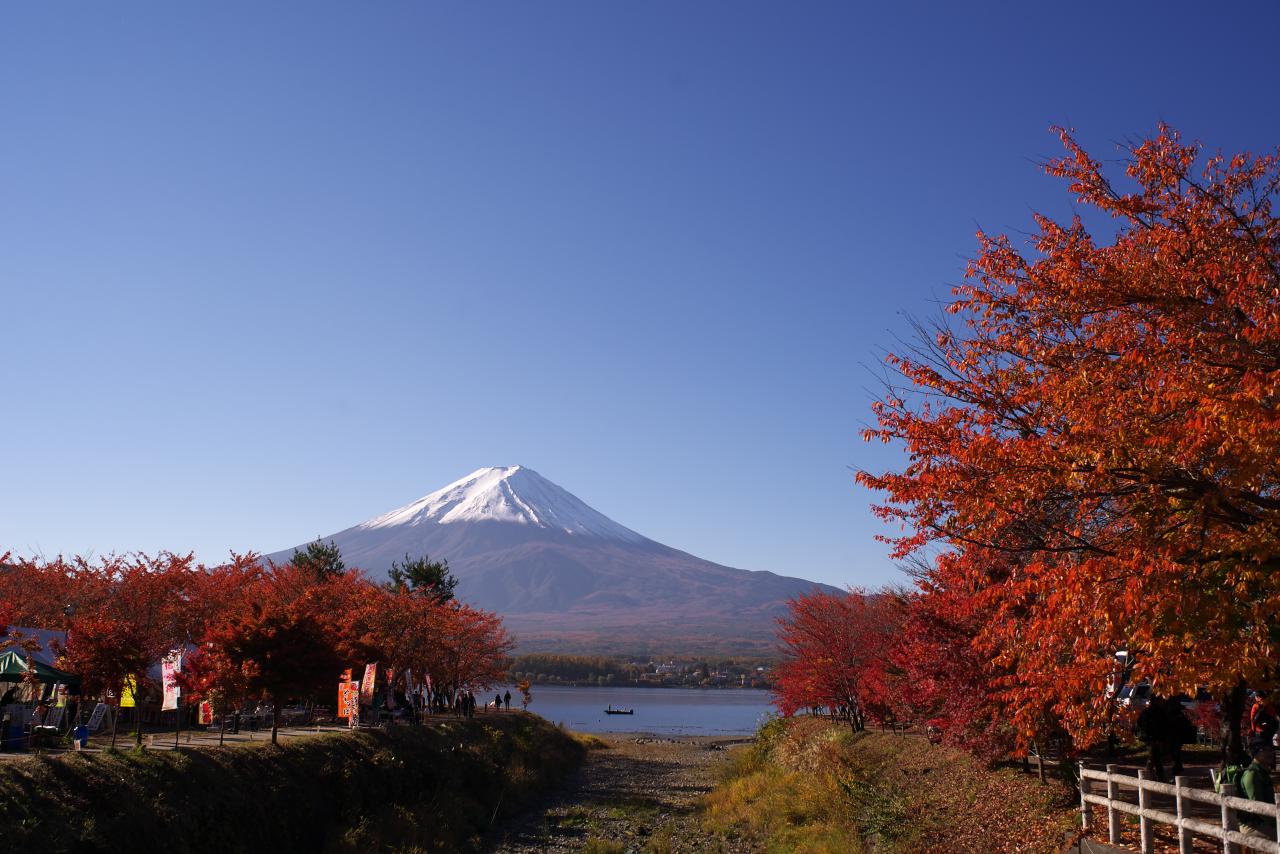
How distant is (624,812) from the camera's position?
33.3 meters

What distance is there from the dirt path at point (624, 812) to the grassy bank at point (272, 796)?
1536 mm

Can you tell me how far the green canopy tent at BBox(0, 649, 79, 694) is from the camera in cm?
2142

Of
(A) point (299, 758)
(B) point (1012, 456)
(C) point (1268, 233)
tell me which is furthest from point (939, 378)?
(A) point (299, 758)

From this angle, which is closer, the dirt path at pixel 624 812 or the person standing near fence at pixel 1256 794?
the person standing near fence at pixel 1256 794

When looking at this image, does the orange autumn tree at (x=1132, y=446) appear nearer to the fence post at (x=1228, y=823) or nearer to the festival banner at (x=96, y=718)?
the fence post at (x=1228, y=823)

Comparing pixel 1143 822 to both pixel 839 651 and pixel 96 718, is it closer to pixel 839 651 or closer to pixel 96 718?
pixel 96 718

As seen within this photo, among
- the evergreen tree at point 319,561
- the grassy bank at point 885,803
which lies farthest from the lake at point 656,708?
the grassy bank at point 885,803

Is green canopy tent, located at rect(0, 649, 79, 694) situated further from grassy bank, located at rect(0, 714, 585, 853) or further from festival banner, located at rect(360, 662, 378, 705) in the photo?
festival banner, located at rect(360, 662, 378, 705)

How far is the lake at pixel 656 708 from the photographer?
9106cm

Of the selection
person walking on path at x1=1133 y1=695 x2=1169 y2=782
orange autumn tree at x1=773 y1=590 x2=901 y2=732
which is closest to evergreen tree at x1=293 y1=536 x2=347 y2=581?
orange autumn tree at x1=773 y1=590 x2=901 y2=732

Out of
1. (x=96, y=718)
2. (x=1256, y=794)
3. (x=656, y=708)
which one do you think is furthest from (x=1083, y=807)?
(x=656, y=708)

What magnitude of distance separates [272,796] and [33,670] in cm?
632

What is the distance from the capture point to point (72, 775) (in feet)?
53.7

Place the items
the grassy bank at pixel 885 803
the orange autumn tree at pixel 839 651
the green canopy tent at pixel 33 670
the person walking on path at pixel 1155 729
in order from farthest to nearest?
the orange autumn tree at pixel 839 651
the green canopy tent at pixel 33 670
the grassy bank at pixel 885 803
the person walking on path at pixel 1155 729
